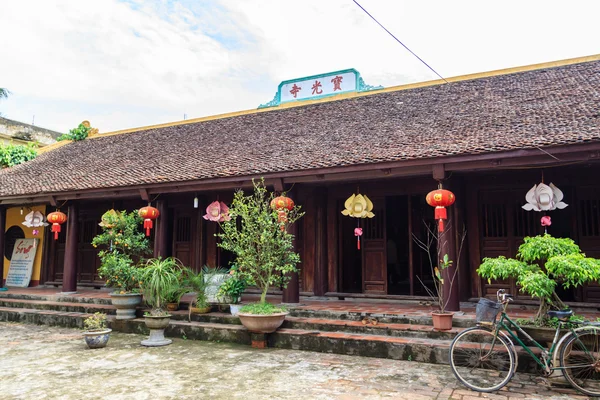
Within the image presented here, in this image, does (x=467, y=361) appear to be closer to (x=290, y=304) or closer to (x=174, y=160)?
(x=290, y=304)

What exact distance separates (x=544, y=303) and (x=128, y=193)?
802 cm

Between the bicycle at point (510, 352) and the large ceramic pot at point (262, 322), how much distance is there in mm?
2654

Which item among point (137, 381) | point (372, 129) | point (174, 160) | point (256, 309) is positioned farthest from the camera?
point (174, 160)

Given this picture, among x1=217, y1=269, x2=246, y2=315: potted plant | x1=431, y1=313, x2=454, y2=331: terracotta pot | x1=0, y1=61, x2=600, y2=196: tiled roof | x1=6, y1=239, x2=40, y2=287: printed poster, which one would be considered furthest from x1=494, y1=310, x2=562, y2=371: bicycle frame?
x1=6, y1=239, x2=40, y2=287: printed poster

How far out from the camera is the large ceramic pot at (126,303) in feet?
27.0

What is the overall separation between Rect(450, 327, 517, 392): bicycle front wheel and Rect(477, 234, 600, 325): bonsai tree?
0.59 metres

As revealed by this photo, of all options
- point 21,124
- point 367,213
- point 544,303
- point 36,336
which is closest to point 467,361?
point 544,303

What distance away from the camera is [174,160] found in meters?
10.5

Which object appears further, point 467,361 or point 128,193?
point 128,193

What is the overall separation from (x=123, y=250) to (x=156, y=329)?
2.23 metres

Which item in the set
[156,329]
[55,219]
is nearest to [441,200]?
[156,329]

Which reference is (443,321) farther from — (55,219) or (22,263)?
(22,263)

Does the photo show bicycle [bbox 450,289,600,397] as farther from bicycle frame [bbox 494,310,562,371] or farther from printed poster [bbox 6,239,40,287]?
printed poster [bbox 6,239,40,287]

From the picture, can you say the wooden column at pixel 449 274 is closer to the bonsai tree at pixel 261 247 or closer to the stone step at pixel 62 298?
the bonsai tree at pixel 261 247
